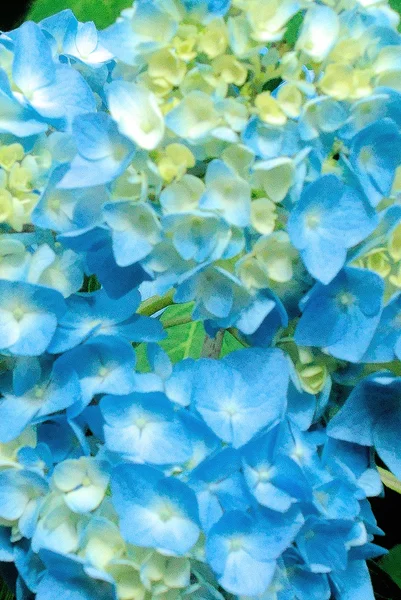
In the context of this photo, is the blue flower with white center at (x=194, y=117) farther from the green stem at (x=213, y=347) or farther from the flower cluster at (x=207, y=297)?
the green stem at (x=213, y=347)

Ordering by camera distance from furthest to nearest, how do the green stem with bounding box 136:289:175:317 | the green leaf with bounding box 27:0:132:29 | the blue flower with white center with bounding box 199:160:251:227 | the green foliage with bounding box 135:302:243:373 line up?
the green leaf with bounding box 27:0:132:29, the green foliage with bounding box 135:302:243:373, the green stem with bounding box 136:289:175:317, the blue flower with white center with bounding box 199:160:251:227

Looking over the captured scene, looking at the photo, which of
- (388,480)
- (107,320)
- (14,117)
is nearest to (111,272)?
(107,320)

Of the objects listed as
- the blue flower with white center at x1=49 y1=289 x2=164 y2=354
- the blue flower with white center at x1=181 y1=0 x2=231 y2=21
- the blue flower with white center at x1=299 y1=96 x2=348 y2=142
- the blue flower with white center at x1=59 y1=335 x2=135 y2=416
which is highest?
the blue flower with white center at x1=181 y1=0 x2=231 y2=21

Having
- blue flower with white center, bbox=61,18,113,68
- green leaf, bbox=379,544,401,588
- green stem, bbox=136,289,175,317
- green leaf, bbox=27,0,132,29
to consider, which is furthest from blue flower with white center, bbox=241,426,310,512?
green leaf, bbox=27,0,132,29

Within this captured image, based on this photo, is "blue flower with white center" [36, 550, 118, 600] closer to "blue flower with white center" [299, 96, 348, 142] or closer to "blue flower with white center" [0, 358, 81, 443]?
"blue flower with white center" [0, 358, 81, 443]

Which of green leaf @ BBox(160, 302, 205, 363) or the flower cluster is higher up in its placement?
the flower cluster

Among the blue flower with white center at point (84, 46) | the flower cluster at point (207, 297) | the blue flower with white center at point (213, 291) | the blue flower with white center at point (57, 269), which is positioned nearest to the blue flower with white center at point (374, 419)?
the flower cluster at point (207, 297)

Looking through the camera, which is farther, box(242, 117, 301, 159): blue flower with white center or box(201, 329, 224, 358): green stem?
box(201, 329, 224, 358): green stem

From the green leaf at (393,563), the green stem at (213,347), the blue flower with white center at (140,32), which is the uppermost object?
the blue flower with white center at (140,32)

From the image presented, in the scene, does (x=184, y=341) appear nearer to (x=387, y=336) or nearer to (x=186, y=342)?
(x=186, y=342)
